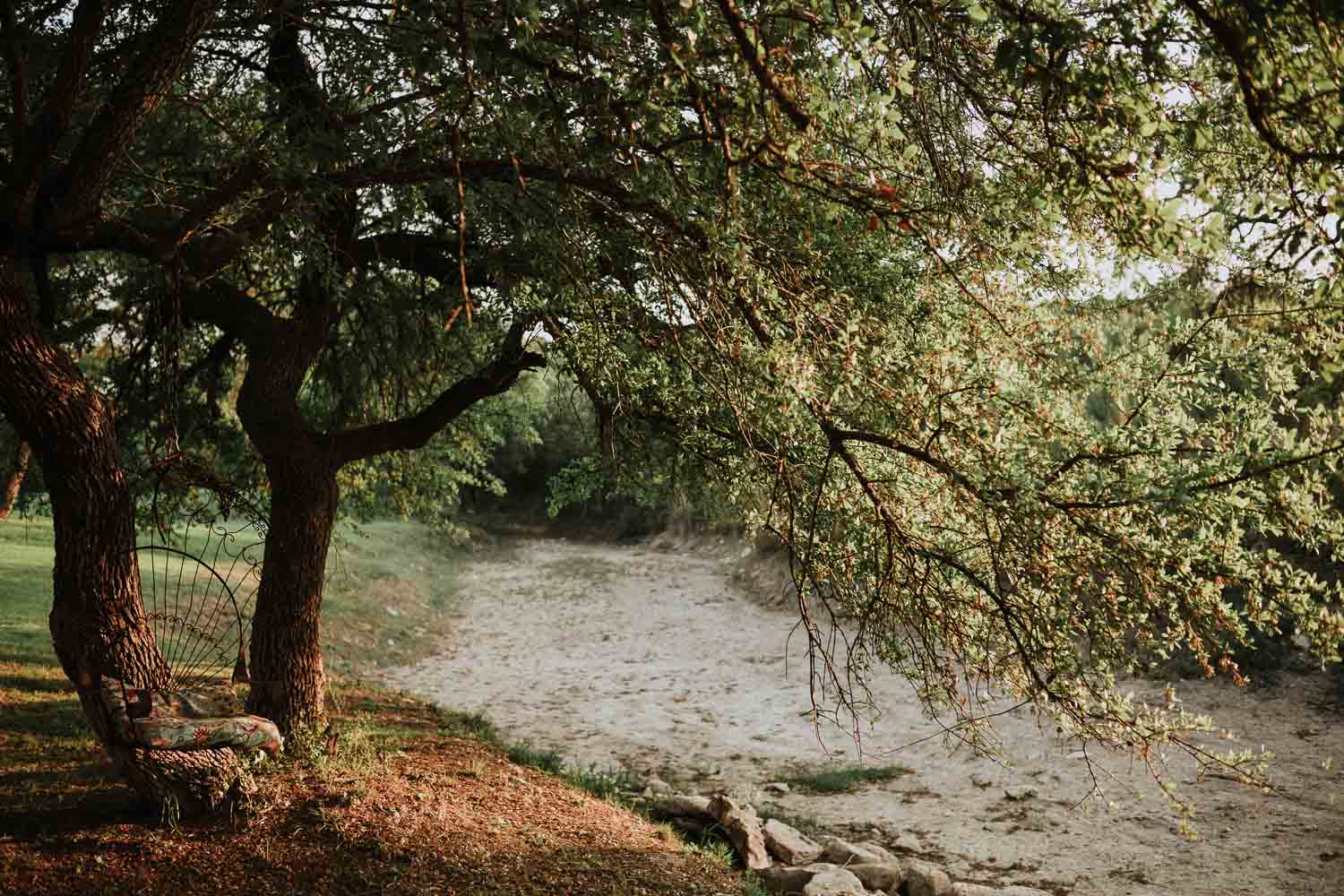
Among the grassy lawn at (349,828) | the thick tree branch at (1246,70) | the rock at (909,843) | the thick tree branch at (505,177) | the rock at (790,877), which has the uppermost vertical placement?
the thick tree branch at (505,177)

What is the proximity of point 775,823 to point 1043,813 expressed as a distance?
3357 mm

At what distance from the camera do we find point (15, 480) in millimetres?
9555

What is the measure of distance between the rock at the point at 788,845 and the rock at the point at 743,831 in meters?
0.13

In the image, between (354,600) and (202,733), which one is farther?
(354,600)

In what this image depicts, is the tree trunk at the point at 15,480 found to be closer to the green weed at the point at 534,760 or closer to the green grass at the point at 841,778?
the green weed at the point at 534,760

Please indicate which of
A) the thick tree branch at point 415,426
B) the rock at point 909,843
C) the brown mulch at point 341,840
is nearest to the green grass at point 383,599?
the thick tree branch at point 415,426

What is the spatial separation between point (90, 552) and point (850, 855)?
6.35 meters

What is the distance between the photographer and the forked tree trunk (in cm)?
531

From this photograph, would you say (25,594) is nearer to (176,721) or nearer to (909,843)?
(176,721)

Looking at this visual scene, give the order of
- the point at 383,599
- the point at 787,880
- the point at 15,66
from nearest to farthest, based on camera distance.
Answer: the point at 15,66
the point at 787,880
the point at 383,599

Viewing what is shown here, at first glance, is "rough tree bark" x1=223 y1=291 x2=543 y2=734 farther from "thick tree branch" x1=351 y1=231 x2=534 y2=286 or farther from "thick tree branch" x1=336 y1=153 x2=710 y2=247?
"thick tree branch" x1=336 y1=153 x2=710 y2=247

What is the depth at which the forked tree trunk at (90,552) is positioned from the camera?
531 centimetres

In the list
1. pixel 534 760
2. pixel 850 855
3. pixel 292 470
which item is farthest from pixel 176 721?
pixel 850 855

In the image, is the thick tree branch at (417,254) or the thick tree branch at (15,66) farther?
the thick tree branch at (417,254)
